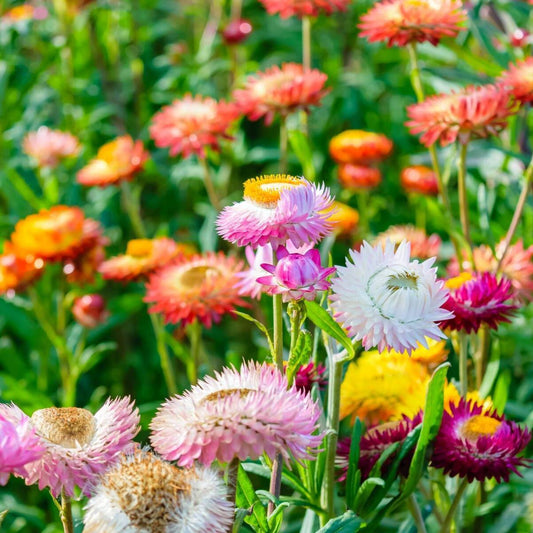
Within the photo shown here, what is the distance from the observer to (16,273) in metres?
2.00

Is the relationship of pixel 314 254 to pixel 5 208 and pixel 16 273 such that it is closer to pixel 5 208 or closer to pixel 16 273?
pixel 16 273

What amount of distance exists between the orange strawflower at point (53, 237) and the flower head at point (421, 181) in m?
0.96

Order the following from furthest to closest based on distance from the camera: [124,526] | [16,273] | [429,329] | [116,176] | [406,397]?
[116,176], [16,273], [406,397], [429,329], [124,526]

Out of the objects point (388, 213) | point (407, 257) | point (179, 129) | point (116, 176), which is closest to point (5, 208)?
point (116, 176)

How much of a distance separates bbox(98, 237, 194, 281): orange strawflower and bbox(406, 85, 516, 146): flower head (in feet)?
2.13

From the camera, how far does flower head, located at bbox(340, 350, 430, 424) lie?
53.4 inches

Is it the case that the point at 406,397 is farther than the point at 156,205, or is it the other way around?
the point at 156,205

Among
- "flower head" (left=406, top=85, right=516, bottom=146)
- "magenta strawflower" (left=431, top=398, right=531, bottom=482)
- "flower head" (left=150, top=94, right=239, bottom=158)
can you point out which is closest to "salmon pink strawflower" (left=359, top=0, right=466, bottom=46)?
"flower head" (left=406, top=85, right=516, bottom=146)

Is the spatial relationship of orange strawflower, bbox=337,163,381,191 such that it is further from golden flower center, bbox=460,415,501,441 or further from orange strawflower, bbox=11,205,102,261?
golden flower center, bbox=460,415,501,441

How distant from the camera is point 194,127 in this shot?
6.73ft

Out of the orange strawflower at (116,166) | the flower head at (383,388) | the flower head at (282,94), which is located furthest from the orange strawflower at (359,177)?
the flower head at (383,388)

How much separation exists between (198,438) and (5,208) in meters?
2.32

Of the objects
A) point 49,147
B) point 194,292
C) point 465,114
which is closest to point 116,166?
point 49,147

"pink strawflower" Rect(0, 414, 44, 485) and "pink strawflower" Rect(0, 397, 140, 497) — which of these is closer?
"pink strawflower" Rect(0, 414, 44, 485)
